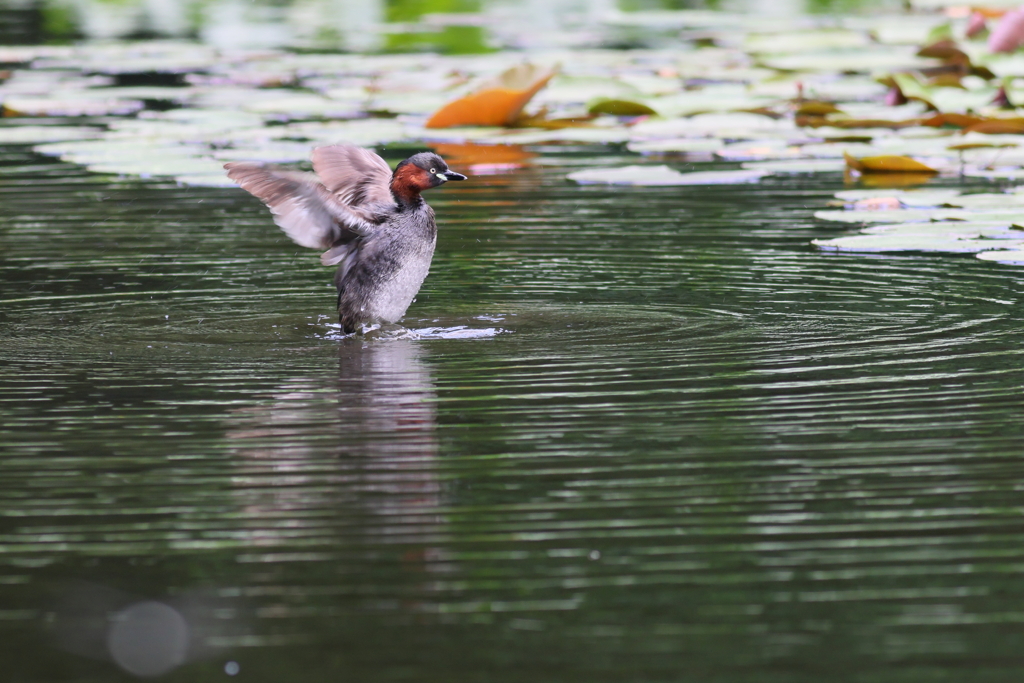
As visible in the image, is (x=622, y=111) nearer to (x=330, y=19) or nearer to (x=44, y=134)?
(x=44, y=134)

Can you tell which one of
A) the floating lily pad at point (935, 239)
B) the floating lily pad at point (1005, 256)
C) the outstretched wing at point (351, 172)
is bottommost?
the floating lily pad at point (935, 239)

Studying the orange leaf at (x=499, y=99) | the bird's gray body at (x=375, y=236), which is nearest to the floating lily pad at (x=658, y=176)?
the orange leaf at (x=499, y=99)

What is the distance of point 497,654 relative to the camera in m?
3.20

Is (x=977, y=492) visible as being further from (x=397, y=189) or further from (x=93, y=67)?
(x=93, y=67)

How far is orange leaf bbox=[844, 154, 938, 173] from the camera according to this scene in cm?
992

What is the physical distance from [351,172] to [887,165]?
4049 mm

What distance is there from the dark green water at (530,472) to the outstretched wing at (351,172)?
57 cm

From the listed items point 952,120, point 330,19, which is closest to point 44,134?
point 952,120

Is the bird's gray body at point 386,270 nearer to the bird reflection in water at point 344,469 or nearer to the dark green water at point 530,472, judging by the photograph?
the dark green water at point 530,472

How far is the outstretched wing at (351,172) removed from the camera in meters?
7.50

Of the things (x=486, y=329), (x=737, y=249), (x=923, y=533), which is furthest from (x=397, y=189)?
(x=923, y=533)

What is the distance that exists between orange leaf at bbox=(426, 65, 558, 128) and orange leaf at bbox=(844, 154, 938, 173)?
2.66 meters

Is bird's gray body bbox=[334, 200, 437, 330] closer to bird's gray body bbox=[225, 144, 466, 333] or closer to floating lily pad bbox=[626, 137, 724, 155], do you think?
bird's gray body bbox=[225, 144, 466, 333]

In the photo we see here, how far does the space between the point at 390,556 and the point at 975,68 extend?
1122 cm
